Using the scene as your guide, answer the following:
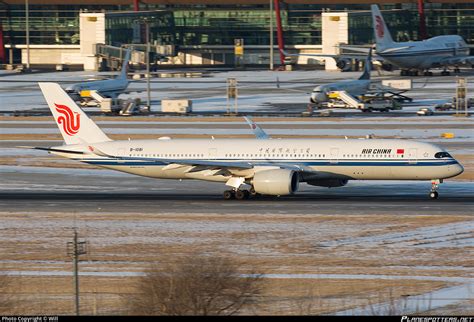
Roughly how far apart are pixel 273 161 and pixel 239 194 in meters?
2.62

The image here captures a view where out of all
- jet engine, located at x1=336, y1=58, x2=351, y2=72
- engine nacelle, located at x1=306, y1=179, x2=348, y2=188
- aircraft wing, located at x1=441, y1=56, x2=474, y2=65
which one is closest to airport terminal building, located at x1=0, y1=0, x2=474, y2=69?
jet engine, located at x1=336, y1=58, x2=351, y2=72

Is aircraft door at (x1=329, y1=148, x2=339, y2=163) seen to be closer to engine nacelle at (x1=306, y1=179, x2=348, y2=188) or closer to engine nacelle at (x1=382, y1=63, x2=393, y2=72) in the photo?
engine nacelle at (x1=306, y1=179, x2=348, y2=188)

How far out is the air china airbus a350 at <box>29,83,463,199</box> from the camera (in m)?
58.0

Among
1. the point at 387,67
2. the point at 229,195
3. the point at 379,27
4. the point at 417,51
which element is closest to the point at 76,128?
the point at 229,195

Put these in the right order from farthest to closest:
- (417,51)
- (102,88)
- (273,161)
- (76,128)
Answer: (417,51) < (102,88) < (76,128) < (273,161)

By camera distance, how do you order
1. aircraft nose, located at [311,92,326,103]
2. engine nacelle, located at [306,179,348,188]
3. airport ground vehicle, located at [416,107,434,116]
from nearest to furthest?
engine nacelle, located at [306,179,348,188] → airport ground vehicle, located at [416,107,434,116] → aircraft nose, located at [311,92,326,103]

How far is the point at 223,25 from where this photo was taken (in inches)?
7810

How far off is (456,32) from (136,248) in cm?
15500

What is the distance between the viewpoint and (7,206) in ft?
187

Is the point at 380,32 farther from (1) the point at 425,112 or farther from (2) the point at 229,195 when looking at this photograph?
(2) the point at 229,195

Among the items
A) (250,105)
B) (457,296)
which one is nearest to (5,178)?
(457,296)

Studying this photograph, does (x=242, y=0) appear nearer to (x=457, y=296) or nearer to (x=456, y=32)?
(x=456, y=32)

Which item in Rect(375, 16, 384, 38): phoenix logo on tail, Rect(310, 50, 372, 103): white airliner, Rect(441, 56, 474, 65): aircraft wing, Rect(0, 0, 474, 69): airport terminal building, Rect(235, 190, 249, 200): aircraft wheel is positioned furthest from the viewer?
Rect(0, 0, 474, 69): airport terminal building

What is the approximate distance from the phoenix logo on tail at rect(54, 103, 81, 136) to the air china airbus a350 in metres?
1.03
